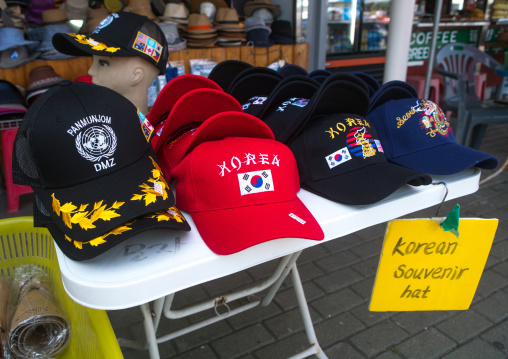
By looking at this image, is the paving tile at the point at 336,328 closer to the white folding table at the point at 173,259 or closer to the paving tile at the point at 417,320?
the paving tile at the point at 417,320

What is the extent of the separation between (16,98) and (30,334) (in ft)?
7.03

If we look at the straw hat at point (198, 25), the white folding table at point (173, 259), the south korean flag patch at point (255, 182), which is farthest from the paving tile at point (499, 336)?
the straw hat at point (198, 25)

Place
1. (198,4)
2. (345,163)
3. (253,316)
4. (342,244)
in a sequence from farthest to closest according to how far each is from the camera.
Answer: (198,4) → (342,244) → (253,316) → (345,163)

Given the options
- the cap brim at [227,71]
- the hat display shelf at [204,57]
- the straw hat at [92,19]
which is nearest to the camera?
the cap brim at [227,71]

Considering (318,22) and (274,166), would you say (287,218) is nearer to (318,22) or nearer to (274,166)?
(274,166)

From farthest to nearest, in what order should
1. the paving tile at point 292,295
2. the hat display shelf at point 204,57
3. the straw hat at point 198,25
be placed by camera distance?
the straw hat at point 198,25 < the hat display shelf at point 204,57 < the paving tile at point 292,295

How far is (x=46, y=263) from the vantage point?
140 centimetres

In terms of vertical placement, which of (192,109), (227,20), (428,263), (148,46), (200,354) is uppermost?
(227,20)

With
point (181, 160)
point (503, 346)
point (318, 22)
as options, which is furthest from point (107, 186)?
point (318, 22)

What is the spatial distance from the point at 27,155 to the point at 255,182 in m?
0.50

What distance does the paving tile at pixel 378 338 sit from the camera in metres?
1.82

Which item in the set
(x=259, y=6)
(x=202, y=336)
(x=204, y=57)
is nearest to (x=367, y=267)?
(x=202, y=336)

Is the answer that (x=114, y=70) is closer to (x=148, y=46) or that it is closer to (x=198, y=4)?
(x=148, y=46)

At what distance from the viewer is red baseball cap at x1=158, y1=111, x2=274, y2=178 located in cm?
95
